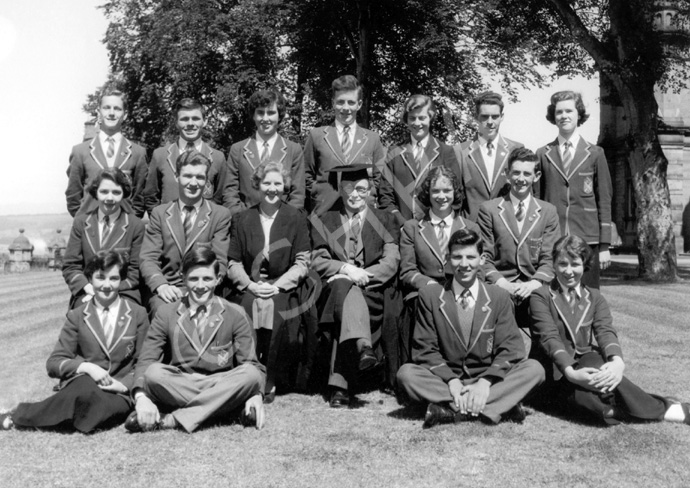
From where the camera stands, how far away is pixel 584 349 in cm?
505

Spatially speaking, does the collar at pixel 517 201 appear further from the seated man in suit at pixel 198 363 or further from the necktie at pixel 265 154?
the seated man in suit at pixel 198 363

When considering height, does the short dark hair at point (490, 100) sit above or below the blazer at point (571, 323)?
above

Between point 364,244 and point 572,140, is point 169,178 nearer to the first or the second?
point 364,244

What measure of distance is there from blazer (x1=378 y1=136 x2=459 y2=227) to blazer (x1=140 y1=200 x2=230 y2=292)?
154 cm

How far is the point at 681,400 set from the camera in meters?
5.23

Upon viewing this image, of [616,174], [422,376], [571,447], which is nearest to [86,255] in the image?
[422,376]

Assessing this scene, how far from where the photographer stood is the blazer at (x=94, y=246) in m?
5.64

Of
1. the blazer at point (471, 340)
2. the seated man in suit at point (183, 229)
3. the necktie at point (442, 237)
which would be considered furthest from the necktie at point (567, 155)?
the seated man in suit at point (183, 229)

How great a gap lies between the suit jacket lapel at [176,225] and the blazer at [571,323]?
2.76 meters

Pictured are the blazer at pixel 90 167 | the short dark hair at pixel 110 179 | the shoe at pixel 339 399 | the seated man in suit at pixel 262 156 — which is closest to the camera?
the shoe at pixel 339 399

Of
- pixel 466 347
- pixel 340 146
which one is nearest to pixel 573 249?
pixel 466 347

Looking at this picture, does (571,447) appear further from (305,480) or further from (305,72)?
(305,72)

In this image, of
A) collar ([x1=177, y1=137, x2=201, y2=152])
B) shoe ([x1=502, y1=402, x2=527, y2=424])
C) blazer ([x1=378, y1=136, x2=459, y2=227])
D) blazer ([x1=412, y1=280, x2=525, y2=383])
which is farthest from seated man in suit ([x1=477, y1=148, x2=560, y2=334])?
collar ([x1=177, y1=137, x2=201, y2=152])

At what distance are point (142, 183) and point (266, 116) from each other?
→ 1.31 meters
